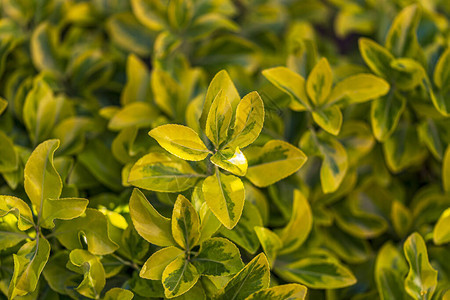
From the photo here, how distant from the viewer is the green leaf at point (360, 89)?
86 centimetres

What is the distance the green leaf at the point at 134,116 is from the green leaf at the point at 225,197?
0.26 metres

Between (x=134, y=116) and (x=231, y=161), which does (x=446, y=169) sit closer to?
(x=231, y=161)

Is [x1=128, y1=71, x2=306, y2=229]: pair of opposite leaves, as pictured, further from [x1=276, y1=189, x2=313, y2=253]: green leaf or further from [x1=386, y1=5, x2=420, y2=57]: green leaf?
[x1=386, y1=5, x2=420, y2=57]: green leaf

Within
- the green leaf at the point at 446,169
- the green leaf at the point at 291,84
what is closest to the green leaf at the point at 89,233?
the green leaf at the point at 291,84

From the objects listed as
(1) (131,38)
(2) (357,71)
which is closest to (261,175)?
(2) (357,71)

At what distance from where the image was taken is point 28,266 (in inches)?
27.9

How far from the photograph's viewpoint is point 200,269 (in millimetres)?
720

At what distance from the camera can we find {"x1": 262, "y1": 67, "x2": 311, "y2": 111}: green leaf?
836mm

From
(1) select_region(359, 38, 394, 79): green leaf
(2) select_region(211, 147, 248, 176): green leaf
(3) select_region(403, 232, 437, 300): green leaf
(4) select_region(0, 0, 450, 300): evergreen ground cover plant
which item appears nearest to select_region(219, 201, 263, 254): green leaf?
(4) select_region(0, 0, 450, 300): evergreen ground cover plant

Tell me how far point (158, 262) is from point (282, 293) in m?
0.18

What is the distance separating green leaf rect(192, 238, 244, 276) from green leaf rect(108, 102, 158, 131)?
0.31 m

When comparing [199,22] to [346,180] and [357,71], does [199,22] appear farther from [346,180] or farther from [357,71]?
[346,180]

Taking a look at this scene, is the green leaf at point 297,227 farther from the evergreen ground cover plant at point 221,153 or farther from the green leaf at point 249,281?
the green leaf at point 249,281

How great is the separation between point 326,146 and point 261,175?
6.8 inches
